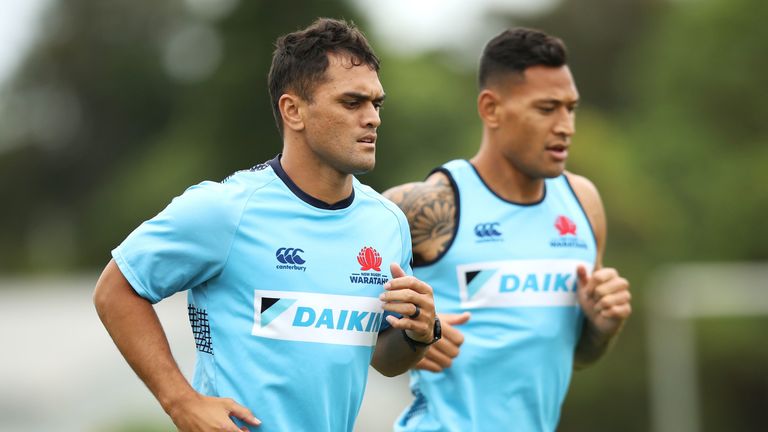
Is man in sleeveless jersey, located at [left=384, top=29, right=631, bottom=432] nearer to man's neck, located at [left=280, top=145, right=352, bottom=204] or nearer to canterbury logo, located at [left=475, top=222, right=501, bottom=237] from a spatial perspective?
canterbury logo, located at [left=475, top=222, right=501, bottom=237]

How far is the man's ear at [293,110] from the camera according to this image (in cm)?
532

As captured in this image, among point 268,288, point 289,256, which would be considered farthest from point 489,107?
point 268,288

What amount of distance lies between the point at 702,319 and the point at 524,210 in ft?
88.3

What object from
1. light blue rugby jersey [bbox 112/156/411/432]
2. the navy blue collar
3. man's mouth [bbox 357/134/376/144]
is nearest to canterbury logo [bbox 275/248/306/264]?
light blue rugby jersey [bbox 112/156/411/432]

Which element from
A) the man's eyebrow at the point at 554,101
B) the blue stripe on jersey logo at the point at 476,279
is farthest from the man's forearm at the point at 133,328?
the man's eyebrow at the point at 554,101

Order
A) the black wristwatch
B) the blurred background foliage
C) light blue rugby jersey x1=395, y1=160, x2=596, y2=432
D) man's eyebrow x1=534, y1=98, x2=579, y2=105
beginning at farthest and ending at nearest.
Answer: the blurred background foliage → man's eyebrow x1=534, y1=98, x2=579, y2=105 → light blue rugby jersey x1=395, y1=160, x2=596, y2=432 → the black wristwatch

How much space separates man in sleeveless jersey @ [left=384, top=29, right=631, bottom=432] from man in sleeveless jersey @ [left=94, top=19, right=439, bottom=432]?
1.09 metres

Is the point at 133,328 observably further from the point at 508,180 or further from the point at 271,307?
the point at 508,180

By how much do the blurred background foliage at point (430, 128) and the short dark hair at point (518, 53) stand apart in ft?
64.8

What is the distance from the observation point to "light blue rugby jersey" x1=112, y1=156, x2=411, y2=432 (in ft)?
16.3

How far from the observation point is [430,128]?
48562mm

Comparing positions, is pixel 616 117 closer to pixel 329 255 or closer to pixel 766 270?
pixel 766 270

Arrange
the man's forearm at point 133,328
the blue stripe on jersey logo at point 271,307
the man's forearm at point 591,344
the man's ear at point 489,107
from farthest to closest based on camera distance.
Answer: the man's ear at point 489,107 < the man's forearm at point 591,344 < the blue stripe on jersey logo at point 271,307 < the man's forearm at point 133,328

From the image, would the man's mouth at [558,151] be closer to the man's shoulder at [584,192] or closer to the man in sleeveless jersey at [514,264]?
the man in sleeveless jersey at [514,264]
